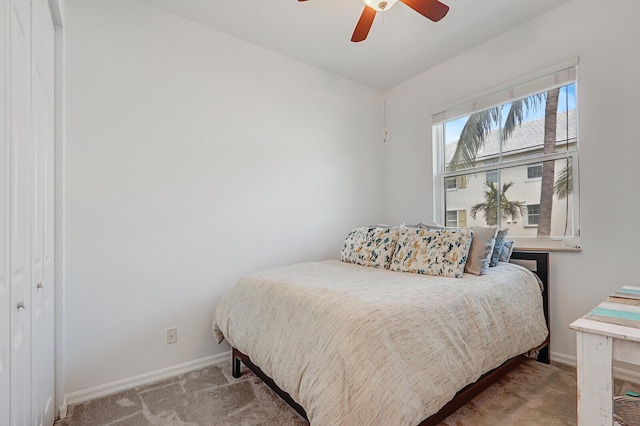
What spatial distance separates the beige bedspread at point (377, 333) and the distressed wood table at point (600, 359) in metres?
0.53

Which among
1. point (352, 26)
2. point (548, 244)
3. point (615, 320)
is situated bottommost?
point (615, 320)

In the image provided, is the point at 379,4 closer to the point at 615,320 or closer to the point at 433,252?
the point at 433,252

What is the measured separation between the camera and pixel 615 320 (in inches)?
42.6

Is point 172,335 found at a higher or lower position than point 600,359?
lower

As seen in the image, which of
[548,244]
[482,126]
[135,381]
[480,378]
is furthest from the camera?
[482,126]

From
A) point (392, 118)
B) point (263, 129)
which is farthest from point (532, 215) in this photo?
point (263, 129)

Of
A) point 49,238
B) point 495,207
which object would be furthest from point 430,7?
point 49,238

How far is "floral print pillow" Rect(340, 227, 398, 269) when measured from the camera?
8.22ft

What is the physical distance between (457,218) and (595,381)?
7.32 ft

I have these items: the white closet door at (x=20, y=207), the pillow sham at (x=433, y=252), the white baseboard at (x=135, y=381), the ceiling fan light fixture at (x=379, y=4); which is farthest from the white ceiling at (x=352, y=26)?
the white baseboard at (x=135, y=381)

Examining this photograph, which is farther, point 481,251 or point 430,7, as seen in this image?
point 481,251

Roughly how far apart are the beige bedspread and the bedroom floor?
0.26 metres

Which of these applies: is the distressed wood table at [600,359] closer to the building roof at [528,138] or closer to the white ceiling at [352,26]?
the building roof at [528,138]

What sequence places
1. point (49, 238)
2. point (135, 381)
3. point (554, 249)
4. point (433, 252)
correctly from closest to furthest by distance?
point (49, 238) < point (135, 381) < point (433, 252) < point (554, 249)
